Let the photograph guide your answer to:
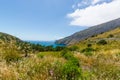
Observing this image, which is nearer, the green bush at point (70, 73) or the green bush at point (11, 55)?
the green bush at point (70, 73)

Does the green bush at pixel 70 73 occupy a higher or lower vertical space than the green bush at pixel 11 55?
lower

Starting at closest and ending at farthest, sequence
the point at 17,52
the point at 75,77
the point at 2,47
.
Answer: the point at 75,77 < the point at 2,47 < the point at 17,52

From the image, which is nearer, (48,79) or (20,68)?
(48,79)

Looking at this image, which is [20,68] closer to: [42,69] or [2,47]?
[42,69]

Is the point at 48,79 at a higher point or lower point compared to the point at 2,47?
lower

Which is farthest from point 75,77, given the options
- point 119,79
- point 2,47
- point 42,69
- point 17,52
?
point 17,52

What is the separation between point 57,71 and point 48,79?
0.96m

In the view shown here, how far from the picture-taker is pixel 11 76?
8422 mm

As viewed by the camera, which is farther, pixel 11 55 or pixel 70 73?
pixel 11 55

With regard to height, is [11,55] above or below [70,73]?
above

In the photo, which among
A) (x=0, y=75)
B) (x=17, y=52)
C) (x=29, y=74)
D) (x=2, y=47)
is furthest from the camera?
(x=17, y=52)

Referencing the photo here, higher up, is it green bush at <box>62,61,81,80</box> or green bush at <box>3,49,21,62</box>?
green bush at <box>3,49,21,62</box>

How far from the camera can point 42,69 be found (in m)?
9.72

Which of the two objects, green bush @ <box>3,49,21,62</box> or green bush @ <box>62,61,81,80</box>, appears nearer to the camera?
green bush @ <box>62,61,81,80</box>
